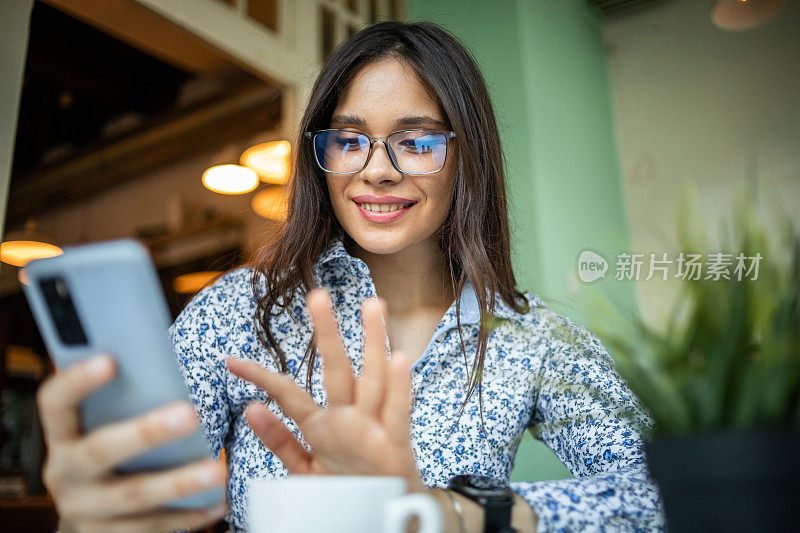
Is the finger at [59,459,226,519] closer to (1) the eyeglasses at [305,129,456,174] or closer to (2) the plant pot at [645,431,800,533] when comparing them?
(2) the plant pot at [645,431,800,533]

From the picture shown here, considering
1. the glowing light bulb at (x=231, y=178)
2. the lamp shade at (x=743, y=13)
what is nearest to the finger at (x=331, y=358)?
the lamp shade at (x=743, y=13)

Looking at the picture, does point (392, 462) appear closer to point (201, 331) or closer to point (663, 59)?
point (201, 331)

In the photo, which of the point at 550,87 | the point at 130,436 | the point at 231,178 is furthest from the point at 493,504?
the point at 231,178

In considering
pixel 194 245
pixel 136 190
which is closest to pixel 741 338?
pixel 194 245

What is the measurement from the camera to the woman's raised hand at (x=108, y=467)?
43cm

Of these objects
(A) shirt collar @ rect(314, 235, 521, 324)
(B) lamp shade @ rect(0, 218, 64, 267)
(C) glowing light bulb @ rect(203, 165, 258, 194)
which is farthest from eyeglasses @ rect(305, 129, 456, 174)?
(B) lamp shade @ rect(0, 218, 64, 267)

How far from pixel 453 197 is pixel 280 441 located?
0.70m

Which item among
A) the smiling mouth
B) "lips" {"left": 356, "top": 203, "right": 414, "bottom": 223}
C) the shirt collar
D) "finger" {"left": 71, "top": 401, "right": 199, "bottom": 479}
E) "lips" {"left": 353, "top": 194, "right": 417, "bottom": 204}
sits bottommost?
"finger" {"left": 71, "top": 401, "right": 199, "bottom": 479}

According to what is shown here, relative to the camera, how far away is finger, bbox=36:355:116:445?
421mm

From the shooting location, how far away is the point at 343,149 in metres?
1.10

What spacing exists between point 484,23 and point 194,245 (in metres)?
3.44

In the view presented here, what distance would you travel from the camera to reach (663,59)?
9.25 feet

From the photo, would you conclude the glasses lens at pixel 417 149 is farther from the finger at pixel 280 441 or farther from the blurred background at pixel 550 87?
the finger at pixel 280 441

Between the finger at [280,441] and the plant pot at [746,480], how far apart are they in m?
0.38
